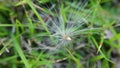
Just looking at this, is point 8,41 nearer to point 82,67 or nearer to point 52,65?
point 52,65

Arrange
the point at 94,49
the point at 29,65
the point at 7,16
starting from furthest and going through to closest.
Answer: the point at 7,16 → the point at 94,49 → the point at 29,65

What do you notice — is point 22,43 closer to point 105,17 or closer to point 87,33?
point 87,33

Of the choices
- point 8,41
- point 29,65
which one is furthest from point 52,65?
point 8,41

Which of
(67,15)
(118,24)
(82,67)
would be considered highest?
(67,15)

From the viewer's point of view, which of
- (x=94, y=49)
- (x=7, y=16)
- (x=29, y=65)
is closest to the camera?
(x=29, y=65)

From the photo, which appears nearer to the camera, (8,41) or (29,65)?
(29,65)

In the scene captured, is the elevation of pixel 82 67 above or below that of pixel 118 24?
below
